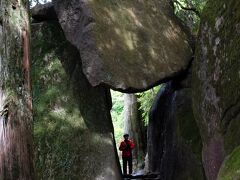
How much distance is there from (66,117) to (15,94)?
13.9 feet

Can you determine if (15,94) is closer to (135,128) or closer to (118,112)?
(135,128)

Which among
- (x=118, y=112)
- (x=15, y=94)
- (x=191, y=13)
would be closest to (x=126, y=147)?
(x=191, y=13)

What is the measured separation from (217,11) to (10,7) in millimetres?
3925

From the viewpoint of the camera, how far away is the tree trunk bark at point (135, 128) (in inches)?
695

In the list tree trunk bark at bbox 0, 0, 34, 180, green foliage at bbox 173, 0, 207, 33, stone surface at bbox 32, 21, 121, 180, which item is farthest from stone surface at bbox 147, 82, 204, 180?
tree trunk bark at bbox 0, 0, 34, 180

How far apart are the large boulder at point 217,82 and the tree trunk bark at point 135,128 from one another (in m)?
9.19

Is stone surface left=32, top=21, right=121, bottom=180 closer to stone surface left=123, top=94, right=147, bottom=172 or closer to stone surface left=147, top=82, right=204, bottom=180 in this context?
stone surface left=147, top=82, right=204, bottom=180

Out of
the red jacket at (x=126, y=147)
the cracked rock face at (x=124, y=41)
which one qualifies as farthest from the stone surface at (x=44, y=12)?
the red jacket at (x=126, y=147)

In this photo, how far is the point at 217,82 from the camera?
305 inches

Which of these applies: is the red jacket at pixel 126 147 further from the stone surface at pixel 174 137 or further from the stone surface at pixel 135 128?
the stone surface at pixel 135 128

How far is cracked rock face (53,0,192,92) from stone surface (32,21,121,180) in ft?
3.14

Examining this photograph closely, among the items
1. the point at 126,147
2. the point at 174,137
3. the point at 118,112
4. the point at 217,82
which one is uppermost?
the point at 118,112

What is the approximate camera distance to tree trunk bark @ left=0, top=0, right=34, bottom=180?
5.70 m

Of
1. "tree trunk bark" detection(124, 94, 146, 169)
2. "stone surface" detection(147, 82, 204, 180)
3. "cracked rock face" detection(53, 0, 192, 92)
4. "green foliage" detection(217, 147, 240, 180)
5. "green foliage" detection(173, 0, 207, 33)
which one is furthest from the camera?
"tree trunk bark" detection(124, 94, 146, 169)
